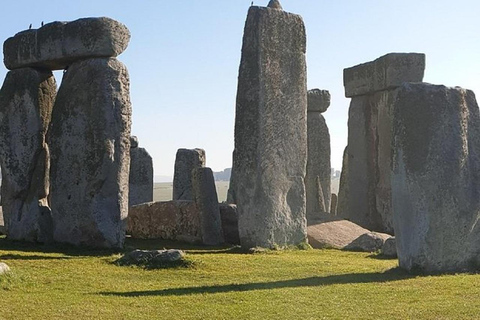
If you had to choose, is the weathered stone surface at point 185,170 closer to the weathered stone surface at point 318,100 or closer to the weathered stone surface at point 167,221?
the weathered stone surface at point 318,100

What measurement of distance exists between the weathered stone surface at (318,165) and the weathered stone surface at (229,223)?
264 inches

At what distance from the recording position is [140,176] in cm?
2464

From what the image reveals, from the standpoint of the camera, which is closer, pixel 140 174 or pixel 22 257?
pixel 22 257

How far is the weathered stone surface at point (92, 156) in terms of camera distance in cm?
1438

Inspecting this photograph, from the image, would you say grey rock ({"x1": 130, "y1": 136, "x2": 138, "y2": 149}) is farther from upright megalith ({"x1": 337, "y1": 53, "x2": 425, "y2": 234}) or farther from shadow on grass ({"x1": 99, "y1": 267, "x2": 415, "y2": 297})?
shadow on grass ({"x1": 99, "y1": 267, "x2": 415, "y2": 297})

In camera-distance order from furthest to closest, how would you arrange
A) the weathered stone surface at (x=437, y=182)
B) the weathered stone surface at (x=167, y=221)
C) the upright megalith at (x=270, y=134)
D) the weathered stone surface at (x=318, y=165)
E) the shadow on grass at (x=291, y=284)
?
1. the weathered stone surface at (x=318, y=165)
2. the weathered stone surface at (x=167, y=221)
3. the upright megalith at (x=270, y=134)
4. the weathered stone surface at (x=437, y=182)
5. the shadow on grass at (x=291, y=284)

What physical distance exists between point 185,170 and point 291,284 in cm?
1410

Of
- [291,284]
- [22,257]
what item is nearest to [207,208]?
[22,257]

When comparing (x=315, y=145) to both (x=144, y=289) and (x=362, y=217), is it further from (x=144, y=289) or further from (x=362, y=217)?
(x=144, y=289)

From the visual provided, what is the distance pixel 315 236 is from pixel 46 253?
5.90m

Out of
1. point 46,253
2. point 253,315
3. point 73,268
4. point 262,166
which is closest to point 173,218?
point 262,166

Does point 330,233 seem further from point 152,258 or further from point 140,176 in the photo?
point 140,176

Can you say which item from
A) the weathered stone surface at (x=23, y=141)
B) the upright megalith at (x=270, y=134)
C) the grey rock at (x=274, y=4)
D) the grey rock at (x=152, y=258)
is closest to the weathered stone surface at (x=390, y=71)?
the upright megalith at (x=270, y=134)

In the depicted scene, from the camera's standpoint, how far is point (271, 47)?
610 inches
